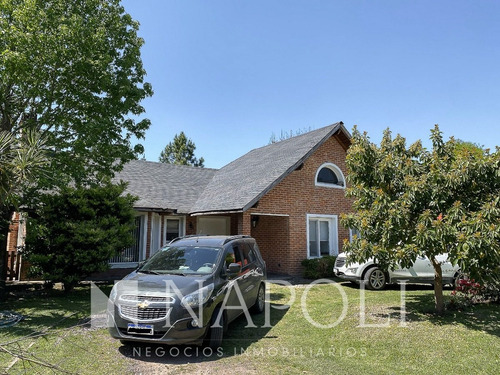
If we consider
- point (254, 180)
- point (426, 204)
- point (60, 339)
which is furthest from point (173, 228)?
point (426, 204)

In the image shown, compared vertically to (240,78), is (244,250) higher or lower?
lower

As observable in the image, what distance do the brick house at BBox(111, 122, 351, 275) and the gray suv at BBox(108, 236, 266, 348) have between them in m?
5.64

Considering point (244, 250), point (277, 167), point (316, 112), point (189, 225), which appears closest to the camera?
point (244, 250)

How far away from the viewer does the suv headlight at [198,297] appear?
5310mm

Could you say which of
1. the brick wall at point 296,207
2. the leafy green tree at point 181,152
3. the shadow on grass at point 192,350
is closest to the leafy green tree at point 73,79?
the shadow on grass at point 192,350

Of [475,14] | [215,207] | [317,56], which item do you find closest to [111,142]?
[215,207]

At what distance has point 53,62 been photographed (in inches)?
347

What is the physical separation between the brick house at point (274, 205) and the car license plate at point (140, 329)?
7.28 m

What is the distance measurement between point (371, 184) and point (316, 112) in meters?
14.1

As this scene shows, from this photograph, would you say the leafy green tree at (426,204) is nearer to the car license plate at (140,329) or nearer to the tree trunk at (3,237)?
the car license plate at (140,329)

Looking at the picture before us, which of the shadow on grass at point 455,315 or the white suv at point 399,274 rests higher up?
the white suv at point 399,274

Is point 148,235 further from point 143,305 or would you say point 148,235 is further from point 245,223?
point 143,305

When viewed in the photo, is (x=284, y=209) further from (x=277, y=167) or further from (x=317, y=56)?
(x=317, y=56)

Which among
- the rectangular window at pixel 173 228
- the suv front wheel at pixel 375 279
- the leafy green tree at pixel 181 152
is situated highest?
the leafy green tree at pixel 181 152
